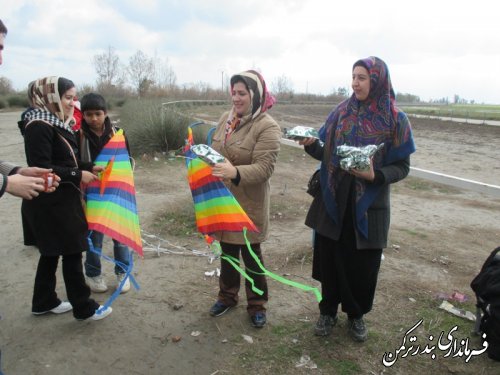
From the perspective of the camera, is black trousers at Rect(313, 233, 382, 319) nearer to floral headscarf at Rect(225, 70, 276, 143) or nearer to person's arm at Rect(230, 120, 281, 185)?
person's arm at Rect(230, 120, 281, 185)

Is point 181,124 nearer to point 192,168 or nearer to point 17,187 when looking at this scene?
point 192,168

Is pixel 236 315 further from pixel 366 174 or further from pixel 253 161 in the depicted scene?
pixel 366 174

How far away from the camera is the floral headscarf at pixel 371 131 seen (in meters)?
2.54

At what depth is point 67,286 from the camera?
288cm

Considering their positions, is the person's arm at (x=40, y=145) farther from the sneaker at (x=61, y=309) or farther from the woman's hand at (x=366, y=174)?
the woman's hand at (x=366, y=174)

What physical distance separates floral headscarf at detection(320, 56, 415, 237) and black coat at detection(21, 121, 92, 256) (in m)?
1.76

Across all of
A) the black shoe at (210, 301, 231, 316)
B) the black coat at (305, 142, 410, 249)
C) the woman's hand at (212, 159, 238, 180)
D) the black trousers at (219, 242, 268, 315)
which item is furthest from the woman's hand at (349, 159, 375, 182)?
the black shoe at (210, 301, 231, 316)

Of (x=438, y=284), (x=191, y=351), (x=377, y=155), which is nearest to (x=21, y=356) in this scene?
(x=191, y=351)

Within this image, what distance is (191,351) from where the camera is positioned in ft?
9.12

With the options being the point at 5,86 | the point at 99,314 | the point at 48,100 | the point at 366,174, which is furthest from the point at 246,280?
the point at 5,86

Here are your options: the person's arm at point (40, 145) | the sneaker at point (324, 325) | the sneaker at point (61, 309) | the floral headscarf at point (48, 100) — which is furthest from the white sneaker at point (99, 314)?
the sneaker at point (324, 325)

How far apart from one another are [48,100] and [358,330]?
2.73m

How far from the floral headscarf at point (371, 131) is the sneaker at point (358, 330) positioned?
2.44 feet

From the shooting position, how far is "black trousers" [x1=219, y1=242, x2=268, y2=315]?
2.97m
